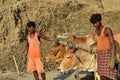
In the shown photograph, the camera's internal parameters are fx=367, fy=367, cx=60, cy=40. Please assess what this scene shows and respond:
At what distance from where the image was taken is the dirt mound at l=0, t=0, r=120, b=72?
1220cm

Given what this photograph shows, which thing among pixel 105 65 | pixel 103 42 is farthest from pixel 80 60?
pixel 103 42

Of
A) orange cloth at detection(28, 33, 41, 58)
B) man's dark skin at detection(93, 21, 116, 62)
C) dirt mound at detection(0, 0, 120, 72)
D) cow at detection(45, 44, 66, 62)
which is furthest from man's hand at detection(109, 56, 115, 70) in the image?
dirt mound at detection(0, 0, 120, 72)

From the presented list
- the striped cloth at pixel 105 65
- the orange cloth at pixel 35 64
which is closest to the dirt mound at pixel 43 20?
the orange cloth at pixel 35 64

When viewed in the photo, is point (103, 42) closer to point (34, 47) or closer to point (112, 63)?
point (112, 63)

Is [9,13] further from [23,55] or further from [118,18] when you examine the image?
[118,18]

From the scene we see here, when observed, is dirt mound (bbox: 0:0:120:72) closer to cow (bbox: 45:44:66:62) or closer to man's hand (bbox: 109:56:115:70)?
cow (bbox: 45:44:66:62)

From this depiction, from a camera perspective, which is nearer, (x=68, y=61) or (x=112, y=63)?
(x=112, y=63)

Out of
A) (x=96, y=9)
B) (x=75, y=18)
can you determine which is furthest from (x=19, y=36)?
(x=96, y=9)

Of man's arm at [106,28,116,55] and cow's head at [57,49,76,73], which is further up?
man's arm at [106,28,116,55]

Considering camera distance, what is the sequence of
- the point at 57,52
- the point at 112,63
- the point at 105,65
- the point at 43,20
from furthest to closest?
the point at 43,20
the point at 57,52
the point at 105,65
the point at 112,63

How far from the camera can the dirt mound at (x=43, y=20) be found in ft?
40.0

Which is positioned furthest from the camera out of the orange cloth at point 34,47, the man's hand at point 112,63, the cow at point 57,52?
the cow at point 57,52

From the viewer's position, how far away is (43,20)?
1327cm

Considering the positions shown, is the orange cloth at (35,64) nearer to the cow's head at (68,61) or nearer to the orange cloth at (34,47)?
the orange cloth at (34,47)
